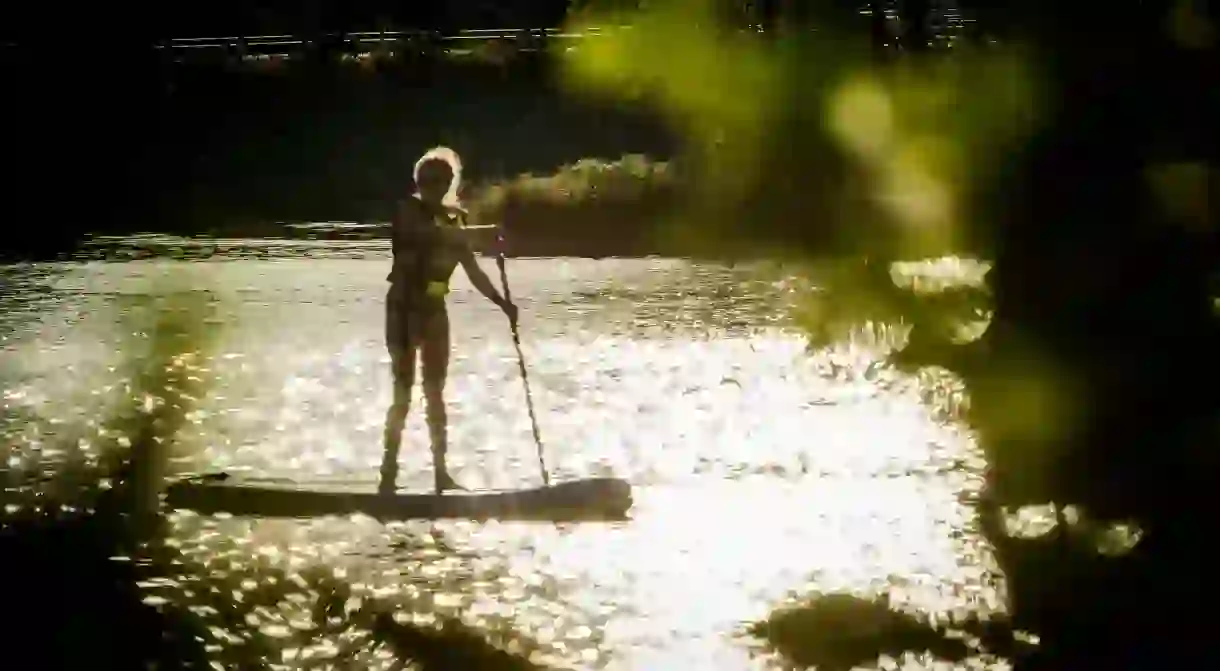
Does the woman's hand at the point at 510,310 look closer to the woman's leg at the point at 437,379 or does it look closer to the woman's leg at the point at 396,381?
the woman's leg at the point at 437,379

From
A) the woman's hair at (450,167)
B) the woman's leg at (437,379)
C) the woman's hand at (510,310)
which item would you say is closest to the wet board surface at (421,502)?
the woman's leg at (437,379)

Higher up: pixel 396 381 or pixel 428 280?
pixel 428 280

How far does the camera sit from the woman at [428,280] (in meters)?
6.90

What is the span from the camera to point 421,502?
22.5 ft

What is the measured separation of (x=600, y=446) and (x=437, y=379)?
4.56 feet

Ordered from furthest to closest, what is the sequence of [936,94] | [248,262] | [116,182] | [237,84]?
1. [237,84]
2. [116,182]
3. [248,262]
4. [936,94]

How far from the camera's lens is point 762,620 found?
5.48 metres

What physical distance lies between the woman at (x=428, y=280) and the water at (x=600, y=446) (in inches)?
19.5

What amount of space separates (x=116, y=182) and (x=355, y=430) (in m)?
19.4

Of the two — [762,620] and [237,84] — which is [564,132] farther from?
[762,620]

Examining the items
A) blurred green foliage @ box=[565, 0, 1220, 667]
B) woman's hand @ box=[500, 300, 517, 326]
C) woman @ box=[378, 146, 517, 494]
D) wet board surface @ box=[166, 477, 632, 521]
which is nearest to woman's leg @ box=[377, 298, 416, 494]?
woman @ box=[378, 146, 517, 494]

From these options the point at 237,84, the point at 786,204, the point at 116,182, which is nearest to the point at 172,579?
the point at 786,204

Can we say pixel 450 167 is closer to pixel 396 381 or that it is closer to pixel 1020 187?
pixel 396 381

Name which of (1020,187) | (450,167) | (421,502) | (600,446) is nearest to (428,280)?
(450,167)
